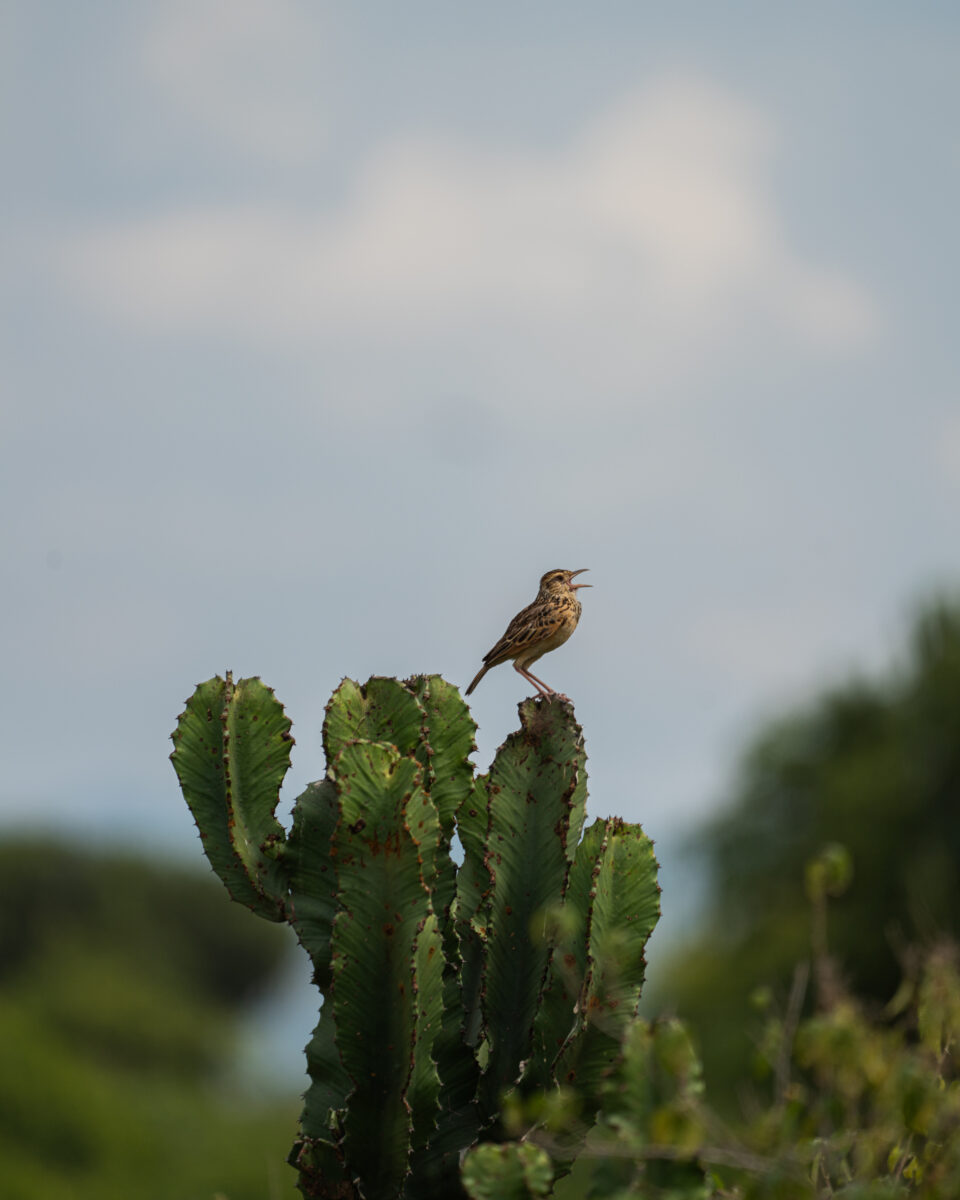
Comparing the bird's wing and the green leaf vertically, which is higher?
the bird's wing

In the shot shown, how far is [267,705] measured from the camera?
7.34m

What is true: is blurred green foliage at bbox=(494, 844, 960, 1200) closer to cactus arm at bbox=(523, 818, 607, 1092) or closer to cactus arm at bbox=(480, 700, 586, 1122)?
cactus arm at bbox=(523, 818, 607, 1092)

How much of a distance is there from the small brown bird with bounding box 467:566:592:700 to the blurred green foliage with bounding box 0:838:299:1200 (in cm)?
2484

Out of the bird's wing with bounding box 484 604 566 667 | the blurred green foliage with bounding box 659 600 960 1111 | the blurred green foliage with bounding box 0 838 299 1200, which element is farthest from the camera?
the blurred green foliage with bounding box 0 838 299 1200

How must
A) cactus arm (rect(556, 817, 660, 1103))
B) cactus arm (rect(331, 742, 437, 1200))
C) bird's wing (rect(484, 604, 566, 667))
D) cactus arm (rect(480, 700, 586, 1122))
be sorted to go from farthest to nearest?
bird's wing (rect(484, 604, 566, 667)) < cactus arm (rect(480, 700, 586, 1122)) < cactus arm (rect(556, 817, 660, 1103)) < cactus arm (rect(331, 742, 437, 1200))

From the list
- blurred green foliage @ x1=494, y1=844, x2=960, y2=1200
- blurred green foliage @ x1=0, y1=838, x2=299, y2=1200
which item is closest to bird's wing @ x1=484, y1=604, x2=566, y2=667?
blurred green foliage @ x1=494, y1=844, x2=960, y2=1200

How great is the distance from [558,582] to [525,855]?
59.9 inches

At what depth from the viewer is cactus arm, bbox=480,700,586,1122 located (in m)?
6.97

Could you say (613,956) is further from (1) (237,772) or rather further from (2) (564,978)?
(1) (237,772)

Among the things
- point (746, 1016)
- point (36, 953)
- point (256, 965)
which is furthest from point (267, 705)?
point (256, 965)

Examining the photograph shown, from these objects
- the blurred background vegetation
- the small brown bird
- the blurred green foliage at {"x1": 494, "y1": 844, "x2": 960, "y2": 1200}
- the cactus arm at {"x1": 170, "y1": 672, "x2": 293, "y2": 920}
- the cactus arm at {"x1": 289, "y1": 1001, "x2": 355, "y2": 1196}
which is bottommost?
the blurred green foliage at {"x1": 494, "y1": 844, "x2": 960, "y2": 1200}

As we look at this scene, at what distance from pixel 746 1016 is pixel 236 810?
2669cm

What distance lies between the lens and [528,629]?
774 cm

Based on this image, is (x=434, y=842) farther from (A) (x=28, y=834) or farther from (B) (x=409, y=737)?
(A) (x=28, y=834)
